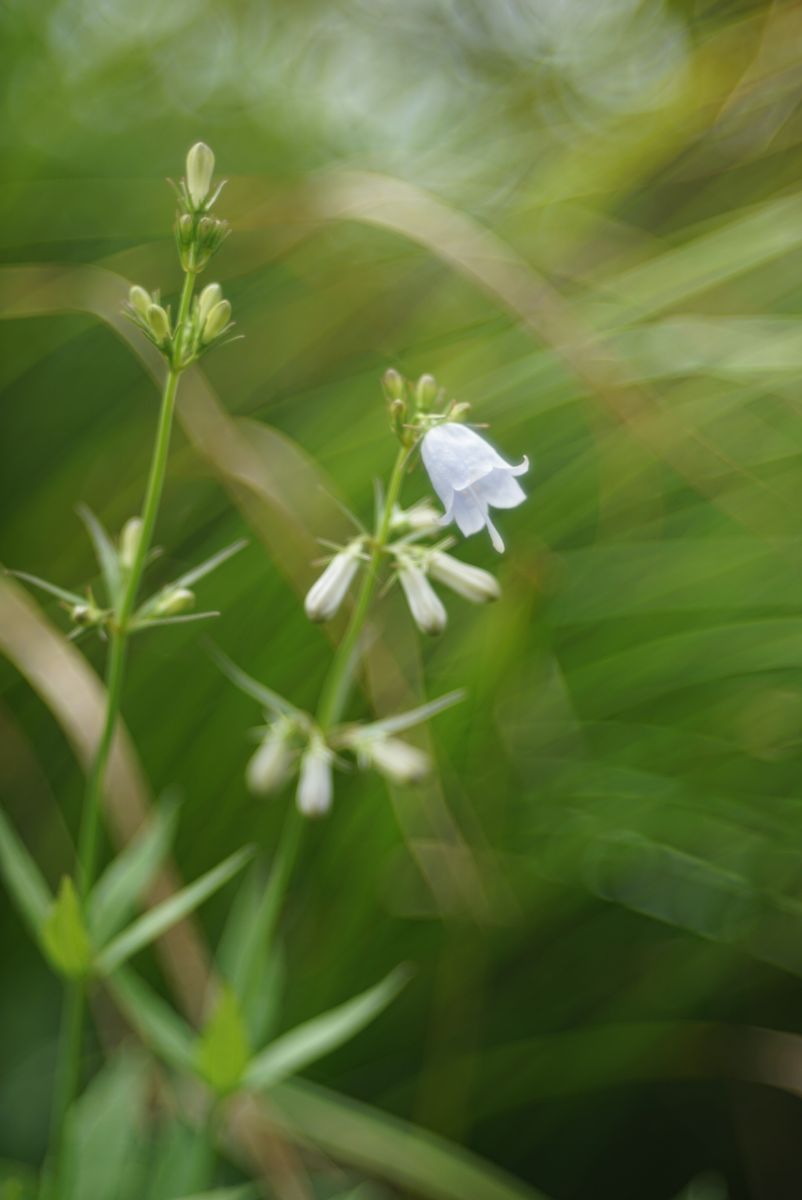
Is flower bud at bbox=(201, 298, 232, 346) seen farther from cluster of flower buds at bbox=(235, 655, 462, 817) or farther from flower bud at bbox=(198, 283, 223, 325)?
cluster of flower buds at bbox=(235, 655, 462, 817)

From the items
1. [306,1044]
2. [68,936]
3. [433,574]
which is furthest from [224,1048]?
[433,574]

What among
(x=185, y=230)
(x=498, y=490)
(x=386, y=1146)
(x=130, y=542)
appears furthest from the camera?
(x=386, y=1146)

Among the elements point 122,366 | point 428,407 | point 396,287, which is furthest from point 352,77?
point 428,407

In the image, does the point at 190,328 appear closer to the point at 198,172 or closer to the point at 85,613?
the point at 198,172

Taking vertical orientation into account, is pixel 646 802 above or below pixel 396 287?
below

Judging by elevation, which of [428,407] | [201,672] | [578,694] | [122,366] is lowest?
[578,694]

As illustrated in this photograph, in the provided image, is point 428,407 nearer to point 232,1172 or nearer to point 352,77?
point 232,1172
